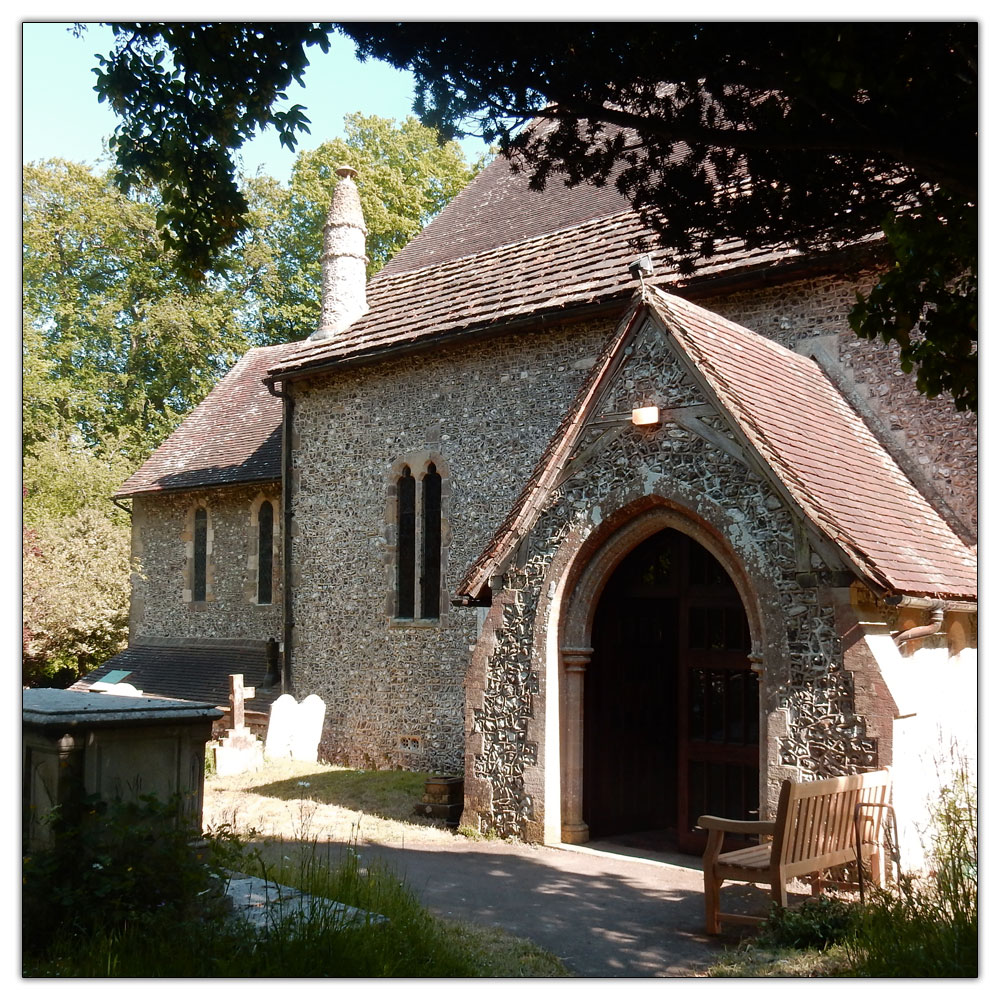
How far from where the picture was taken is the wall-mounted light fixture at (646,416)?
796 centimetres

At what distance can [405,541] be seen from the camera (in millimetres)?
13508

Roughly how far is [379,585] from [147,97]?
8419 mm

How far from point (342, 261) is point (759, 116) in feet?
35.1

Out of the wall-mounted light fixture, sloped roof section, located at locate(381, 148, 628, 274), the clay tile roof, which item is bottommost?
the wall-mounted light fixture

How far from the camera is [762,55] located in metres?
4.48

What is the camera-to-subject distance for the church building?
23.6 feet

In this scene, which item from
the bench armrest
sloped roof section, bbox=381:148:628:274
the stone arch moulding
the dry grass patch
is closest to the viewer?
the bench armrest

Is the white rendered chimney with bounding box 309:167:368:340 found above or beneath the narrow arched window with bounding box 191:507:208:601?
above

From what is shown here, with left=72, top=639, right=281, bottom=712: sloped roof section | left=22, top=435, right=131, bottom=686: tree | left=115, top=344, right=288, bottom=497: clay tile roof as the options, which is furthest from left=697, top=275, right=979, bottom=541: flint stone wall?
left=72, top=639, right=281, bottom=712: sloped roof section

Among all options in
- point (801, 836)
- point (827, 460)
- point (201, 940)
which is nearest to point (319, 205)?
point (827, 460)

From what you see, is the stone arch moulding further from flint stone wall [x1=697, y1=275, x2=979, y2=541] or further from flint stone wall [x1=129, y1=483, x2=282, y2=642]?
flint stone wall [x1=129, y1=483, x2=282, y2=642]

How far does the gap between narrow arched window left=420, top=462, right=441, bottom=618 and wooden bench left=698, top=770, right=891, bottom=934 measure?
22.9ft

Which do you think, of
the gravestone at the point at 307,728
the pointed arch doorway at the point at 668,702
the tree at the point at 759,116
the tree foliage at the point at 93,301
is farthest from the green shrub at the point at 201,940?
the gravestone at the point at 307,728

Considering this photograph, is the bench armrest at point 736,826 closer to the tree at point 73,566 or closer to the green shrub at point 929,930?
the green shrub at point 929,930
